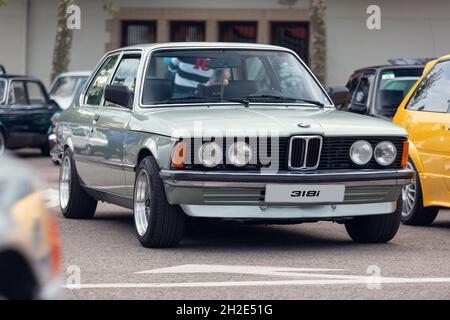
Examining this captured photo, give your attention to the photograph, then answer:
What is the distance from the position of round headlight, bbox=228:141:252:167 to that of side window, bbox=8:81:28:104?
15907 mm

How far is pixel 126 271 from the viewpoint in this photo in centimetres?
838

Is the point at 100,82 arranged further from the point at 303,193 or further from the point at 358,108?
the point at 358,108

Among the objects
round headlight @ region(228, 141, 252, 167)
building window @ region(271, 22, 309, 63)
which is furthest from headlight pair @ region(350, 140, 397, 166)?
building window @ region(271, 22, 309, 63)

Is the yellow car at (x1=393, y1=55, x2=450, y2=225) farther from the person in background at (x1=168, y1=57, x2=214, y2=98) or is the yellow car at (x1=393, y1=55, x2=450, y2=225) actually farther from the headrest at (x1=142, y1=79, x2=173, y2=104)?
the headrest at (x1=142, y1=79, x2=173, y2=104)

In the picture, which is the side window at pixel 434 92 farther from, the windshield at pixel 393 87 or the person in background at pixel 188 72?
the windshield at pixel 393 87

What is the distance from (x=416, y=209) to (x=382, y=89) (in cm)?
437

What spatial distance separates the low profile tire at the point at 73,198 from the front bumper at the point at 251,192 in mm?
2899

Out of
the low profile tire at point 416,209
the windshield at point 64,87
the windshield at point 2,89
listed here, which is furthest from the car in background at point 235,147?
the windshield at point 64,87

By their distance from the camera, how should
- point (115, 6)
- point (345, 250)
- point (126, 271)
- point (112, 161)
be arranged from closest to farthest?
1. point (126, 271)
2. point (345, 250)
3. point (112, 161)
4. point (115, 6)

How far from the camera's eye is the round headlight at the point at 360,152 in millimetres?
9539

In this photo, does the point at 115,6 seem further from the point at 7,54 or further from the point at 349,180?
the point at 349,180

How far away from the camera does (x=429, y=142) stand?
11.5m
